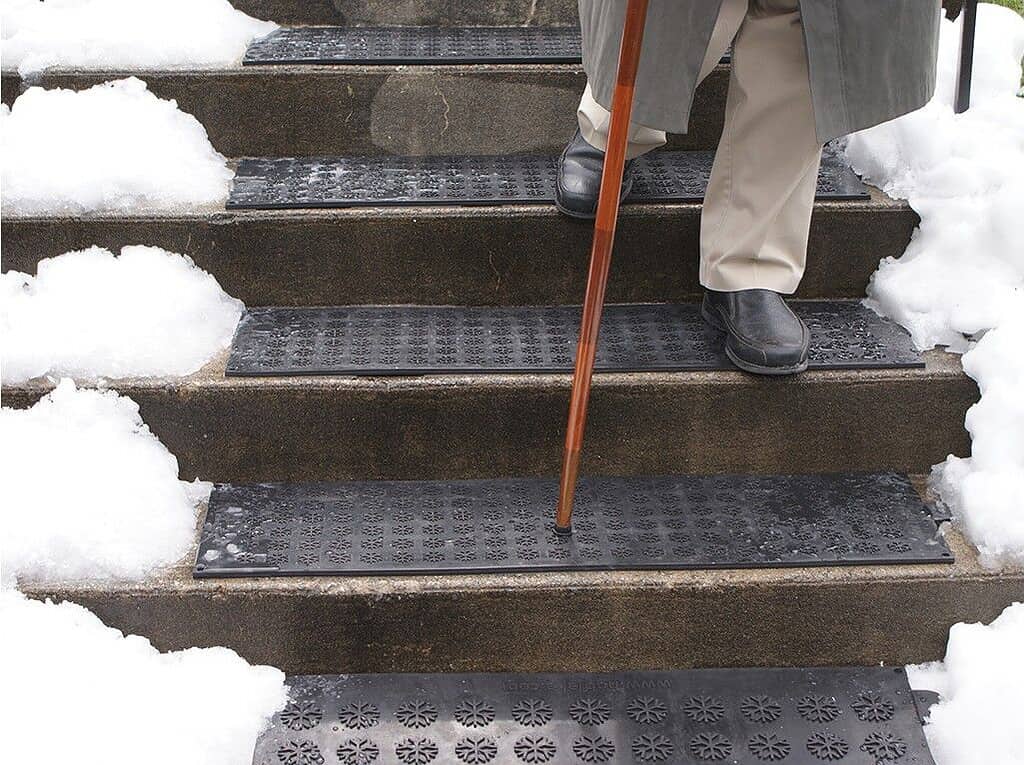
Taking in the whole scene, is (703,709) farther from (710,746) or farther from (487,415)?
(487,415)

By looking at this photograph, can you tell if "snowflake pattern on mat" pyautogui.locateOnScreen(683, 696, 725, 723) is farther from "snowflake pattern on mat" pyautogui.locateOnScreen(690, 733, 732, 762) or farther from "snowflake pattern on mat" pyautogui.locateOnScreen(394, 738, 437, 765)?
"snowflake pattern on mat" pyautogui.locateOnScreen(394, 738, 437, 765)

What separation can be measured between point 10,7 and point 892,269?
7.28ft

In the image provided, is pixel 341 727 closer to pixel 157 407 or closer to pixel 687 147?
pixel 157 407

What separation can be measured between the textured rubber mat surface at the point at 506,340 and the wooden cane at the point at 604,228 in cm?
27

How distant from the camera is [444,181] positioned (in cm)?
256

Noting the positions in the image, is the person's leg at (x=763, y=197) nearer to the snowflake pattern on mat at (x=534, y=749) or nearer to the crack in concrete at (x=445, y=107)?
the crack in concrete at (x=445, y=107)

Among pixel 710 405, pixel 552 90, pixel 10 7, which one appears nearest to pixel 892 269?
pixel 710 405

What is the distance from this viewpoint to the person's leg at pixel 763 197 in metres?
2.10

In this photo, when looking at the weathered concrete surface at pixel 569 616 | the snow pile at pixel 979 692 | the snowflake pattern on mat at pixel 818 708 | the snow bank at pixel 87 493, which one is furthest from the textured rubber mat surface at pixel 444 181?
the snowflake pattern on mat at pixel 818 708

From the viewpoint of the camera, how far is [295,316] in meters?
2.44

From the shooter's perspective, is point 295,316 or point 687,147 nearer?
point 295,316

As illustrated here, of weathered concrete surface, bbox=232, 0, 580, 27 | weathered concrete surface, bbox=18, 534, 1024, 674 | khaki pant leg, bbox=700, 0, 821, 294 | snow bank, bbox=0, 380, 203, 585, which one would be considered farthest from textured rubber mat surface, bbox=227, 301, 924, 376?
weathered concrete surface, bbox=232, 0, 580, 27

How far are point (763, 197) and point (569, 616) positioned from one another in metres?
0.89

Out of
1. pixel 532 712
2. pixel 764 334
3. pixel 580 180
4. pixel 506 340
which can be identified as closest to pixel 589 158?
pixel 580 180
